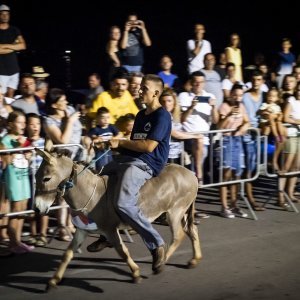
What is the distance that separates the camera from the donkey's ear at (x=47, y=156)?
7.08 m

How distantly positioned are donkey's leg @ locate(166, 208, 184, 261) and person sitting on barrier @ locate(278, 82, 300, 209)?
330cm

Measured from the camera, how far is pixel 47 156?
711cm

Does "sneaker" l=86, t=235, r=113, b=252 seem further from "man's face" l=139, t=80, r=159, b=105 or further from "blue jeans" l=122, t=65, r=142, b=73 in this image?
"blue jeans" l=122, t=65, r=142, b=73

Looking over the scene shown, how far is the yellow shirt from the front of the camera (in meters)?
10.2

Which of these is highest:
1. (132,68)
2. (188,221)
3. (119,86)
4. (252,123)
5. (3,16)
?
(3,16)

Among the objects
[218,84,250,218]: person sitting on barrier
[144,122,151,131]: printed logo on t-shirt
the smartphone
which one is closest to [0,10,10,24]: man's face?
the smartphone

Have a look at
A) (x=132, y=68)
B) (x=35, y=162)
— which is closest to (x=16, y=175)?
(x=35, y=162)

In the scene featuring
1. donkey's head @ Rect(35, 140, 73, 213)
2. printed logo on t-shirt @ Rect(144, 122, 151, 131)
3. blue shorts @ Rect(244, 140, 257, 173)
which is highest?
printed logo on t-shirt @ Rect(144, 122, 151, 131)

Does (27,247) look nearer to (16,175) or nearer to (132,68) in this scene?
(16,175)

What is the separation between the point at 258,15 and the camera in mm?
20156

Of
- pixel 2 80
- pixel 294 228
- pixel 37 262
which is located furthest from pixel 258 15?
pixel 37 262

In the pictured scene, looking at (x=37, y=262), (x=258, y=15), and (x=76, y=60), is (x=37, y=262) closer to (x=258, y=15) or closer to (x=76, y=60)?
(x=76, y=60)

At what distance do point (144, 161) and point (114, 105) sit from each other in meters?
2.78

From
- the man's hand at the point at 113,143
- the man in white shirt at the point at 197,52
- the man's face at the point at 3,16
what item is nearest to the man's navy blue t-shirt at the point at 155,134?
the man's hand at the point at 113,143
